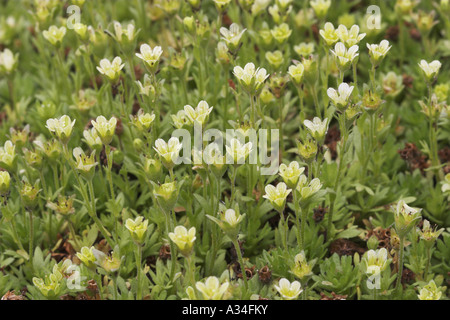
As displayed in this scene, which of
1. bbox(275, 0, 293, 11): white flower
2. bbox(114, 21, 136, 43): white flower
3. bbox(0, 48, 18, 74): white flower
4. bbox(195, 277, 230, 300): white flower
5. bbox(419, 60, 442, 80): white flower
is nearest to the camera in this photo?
bbox(195, 277, 230, 300): white flower

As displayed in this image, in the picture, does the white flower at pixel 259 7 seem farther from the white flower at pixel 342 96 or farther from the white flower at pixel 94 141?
the white flower at pixel 94 141

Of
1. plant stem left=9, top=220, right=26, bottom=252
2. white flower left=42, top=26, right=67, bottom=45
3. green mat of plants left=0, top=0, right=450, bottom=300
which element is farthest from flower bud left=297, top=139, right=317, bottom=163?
white flower left=42, top=26, right=67, bottom=45

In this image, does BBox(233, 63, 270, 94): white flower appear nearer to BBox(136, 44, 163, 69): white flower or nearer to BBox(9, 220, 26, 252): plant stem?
BBox(136, 44, 163, 69): white flower

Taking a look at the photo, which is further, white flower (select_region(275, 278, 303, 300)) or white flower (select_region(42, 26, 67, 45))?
white flower (select_region(42, 26, 67, 45))

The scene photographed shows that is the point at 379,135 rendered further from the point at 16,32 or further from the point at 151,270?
A: the point at 16,32

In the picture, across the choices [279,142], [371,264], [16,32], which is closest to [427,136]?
[279,142]

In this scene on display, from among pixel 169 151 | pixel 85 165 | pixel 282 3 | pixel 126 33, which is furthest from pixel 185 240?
pixel 282 3
